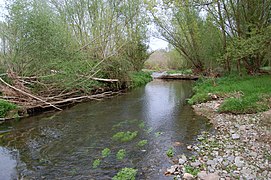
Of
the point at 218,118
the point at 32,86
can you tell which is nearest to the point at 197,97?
the point at 218,118

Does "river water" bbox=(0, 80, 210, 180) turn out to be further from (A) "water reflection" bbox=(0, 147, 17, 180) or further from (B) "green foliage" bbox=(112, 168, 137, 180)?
(B) "green foliage" bbox=(112, 168, 137, 180)

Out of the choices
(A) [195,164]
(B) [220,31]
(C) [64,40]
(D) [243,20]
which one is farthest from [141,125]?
(B) [220,31]

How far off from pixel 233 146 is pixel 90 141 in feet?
12.4

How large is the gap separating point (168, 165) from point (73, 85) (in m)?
8.05

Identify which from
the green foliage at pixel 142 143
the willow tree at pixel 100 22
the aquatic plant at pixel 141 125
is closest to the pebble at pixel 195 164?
the green foliage at pixel 142 143

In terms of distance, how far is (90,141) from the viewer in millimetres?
6559

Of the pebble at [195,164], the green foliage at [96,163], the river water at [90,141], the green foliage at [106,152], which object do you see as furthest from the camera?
the green foliage at [106,152]

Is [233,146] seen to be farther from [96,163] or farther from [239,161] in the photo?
[96,163]

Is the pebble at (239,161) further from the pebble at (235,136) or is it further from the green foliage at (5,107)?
the green foliage at (5,107)

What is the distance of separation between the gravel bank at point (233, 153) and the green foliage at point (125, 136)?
182 cm

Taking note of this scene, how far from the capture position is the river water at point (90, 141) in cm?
486

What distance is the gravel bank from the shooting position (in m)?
4.29

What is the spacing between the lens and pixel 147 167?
4.87 m

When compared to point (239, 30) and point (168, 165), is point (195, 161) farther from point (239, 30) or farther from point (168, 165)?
point (239, 30)
